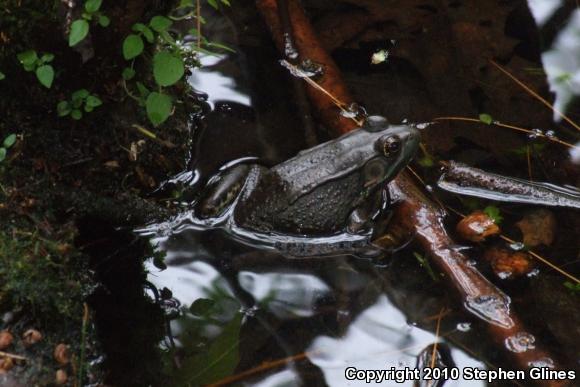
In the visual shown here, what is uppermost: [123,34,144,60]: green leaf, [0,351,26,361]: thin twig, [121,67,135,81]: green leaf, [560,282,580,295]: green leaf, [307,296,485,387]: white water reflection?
[123,34,144,60]: green leaf

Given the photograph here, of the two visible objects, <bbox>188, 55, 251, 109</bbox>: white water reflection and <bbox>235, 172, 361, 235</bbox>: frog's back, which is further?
<bbox>188, 55, 251, 109</bbox>: white water reflection

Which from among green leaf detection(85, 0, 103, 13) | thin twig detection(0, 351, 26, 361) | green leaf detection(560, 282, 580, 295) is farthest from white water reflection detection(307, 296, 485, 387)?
green leaf detection(85, 0, 103, 13)

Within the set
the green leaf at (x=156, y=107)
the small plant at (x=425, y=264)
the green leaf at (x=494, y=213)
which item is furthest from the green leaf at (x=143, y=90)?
the green leaf at (x=494, y=213)

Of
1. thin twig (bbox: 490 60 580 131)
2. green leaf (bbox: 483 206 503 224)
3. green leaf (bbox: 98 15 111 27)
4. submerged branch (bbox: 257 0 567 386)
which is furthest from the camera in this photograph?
thin twig (bbox: 490 60 580 131)

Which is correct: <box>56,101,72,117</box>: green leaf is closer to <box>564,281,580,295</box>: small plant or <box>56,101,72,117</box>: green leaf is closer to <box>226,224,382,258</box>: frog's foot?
<box>226,224,382,258</box>: frog's foot

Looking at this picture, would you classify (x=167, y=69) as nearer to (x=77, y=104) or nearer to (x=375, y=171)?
(x=77, y=104)

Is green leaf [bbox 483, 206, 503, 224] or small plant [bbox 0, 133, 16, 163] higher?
small plant [bbox 0, 133, 16, 163]

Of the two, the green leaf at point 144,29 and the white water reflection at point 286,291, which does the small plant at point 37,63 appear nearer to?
the green leaf at point 144,29
